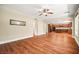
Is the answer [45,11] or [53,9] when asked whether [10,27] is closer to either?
[45,11]

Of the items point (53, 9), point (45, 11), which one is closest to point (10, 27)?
point (45, 11)

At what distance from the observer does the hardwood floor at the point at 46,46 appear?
2596 millimetres

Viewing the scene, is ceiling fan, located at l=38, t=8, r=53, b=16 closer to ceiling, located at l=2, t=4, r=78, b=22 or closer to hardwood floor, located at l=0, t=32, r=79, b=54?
ceiling, located at l=2, t=4, r=78, b=22

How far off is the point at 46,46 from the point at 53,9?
2.75 feet

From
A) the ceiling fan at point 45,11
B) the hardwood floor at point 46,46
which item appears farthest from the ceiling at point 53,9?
the hardwood floor at point 46,46

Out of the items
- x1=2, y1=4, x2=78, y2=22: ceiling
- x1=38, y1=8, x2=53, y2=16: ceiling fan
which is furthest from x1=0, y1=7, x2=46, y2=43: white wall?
x1=38, y1=8, x2=53, y2=16: ceiling fan

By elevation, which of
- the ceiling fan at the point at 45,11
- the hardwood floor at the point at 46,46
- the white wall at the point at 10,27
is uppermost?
the ceiling fan at the point at 45,11

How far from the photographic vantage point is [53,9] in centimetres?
268

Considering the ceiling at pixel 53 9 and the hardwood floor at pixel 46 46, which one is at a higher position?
the ceiling at pixel 53 9

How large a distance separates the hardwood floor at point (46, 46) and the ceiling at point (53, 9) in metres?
0.44

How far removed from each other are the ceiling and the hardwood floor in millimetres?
436

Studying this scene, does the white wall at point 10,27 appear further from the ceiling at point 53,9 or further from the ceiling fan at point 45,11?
the ceiling fan at point 45,11
